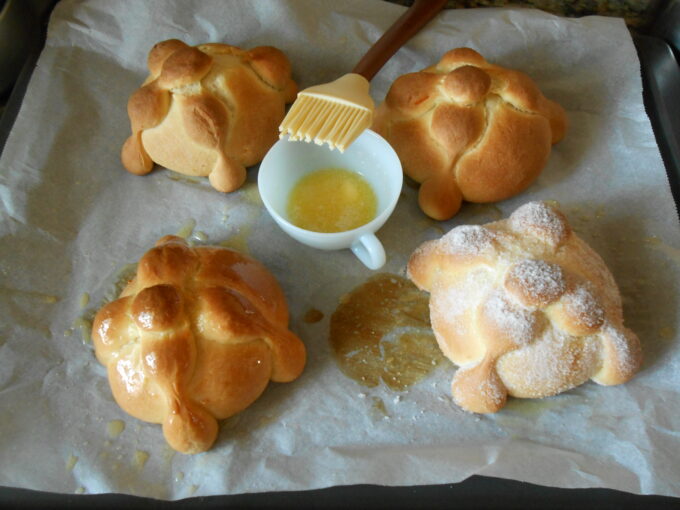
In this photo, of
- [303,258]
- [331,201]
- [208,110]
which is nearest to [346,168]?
[331,201]

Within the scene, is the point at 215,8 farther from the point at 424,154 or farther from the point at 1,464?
the point at 1,464

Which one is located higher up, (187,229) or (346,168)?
(346,168)

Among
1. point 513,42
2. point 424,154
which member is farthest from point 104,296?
A: point 513,42

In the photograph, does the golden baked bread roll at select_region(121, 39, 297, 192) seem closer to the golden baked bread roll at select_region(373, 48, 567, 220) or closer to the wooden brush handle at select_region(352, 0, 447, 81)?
the wooden brush handle at select_region(352, 0, 447, 81)

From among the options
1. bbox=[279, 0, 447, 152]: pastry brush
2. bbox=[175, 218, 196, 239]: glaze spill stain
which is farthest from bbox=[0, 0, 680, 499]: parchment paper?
bbox=[279, 0, 447, 152]: pastry brush

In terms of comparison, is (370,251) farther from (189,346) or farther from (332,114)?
(189,346)

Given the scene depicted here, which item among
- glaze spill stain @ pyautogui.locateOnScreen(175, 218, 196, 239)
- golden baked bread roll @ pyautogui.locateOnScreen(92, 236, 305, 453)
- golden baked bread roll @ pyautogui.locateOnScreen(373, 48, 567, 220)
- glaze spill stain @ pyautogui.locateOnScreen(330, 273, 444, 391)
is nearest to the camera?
golden baked bread roll @ pyautogui.locateOnScreen(92, 236, 305, 453)
